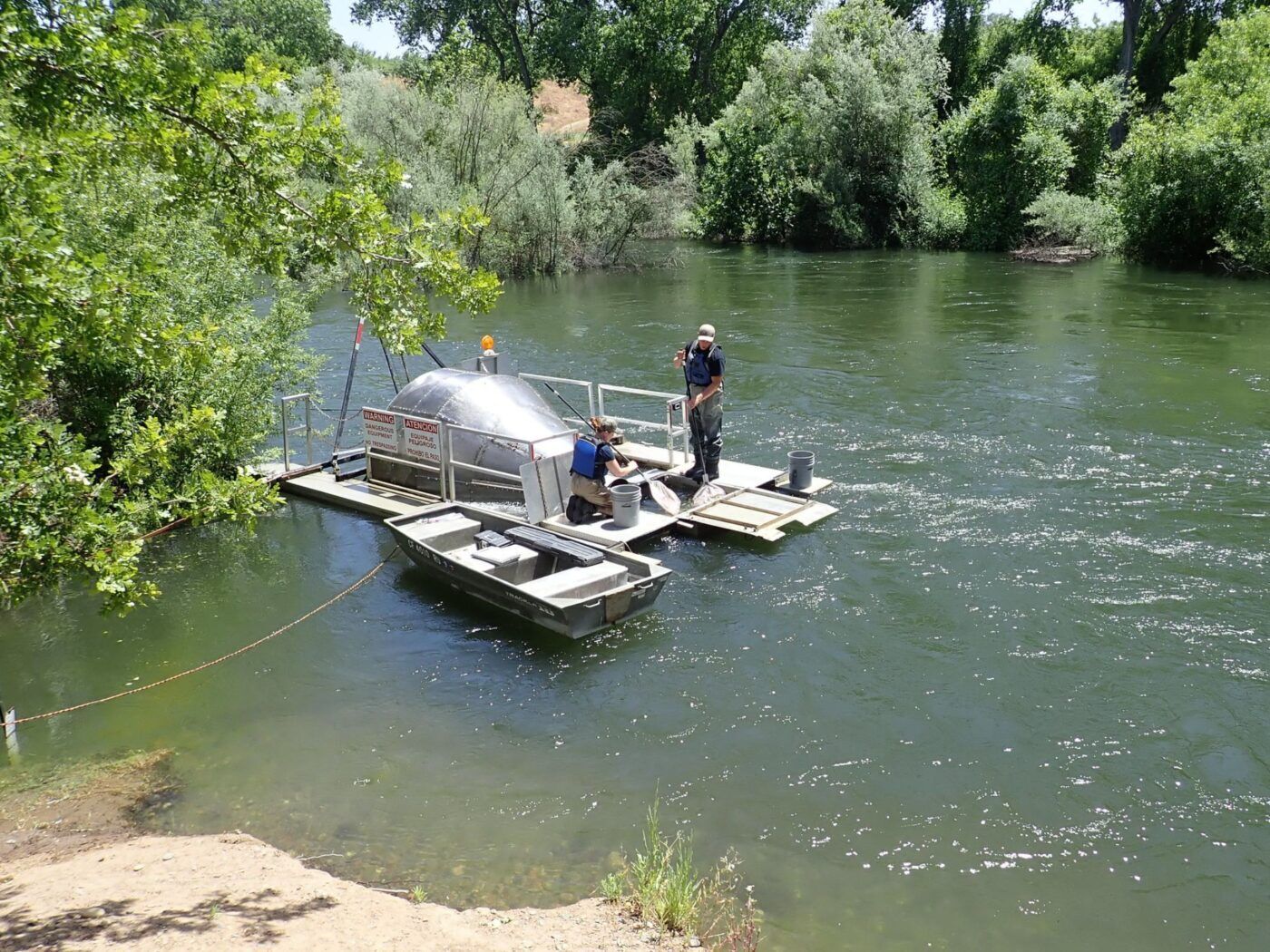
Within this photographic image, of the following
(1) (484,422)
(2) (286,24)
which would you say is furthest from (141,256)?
(2) (286,24)

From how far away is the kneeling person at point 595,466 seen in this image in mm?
13086

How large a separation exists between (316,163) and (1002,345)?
20853 millimetres

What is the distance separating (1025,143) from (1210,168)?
9.75 meters

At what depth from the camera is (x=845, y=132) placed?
156 feet

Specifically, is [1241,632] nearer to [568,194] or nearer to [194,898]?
[194,898]

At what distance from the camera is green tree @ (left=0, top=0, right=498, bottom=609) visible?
5.71 meters

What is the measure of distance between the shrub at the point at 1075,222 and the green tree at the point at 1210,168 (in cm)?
82

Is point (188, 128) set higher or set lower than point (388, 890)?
higher

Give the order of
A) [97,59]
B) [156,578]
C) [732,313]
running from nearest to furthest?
[97,59], [156,578], [732,313]

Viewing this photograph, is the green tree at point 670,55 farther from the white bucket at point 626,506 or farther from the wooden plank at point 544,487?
the white bucket at point 626,506

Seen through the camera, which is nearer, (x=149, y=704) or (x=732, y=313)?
(x=149, y=704)

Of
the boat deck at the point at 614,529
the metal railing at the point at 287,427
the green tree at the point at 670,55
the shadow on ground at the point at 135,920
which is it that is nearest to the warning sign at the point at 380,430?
the metal railing at the point at 287,427

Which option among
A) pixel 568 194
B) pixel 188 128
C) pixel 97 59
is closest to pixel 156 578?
pixel 188 128

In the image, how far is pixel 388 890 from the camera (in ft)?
24.1
